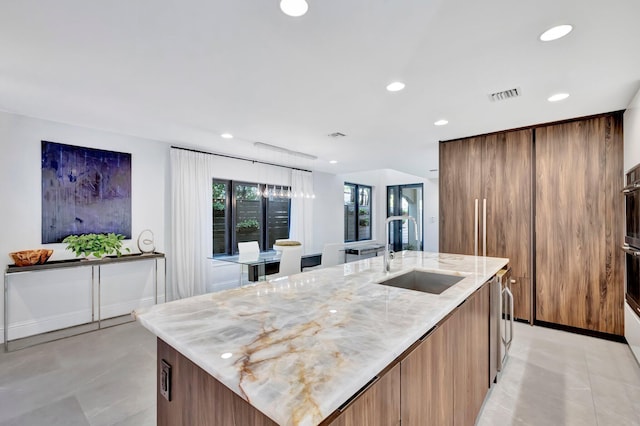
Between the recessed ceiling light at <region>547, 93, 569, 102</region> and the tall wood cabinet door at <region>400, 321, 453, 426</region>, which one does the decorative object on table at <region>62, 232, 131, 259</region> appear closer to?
the tall wood cabinet door at <region>400, 321, 453, 426</region>

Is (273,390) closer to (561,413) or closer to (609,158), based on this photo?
(561,413)

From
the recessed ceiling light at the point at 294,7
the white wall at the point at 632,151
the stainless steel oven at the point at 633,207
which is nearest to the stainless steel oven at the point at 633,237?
the stainless steel oven at the point at 633,207

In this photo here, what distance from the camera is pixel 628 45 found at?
186 cm

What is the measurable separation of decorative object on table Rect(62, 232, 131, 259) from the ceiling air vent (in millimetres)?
4446

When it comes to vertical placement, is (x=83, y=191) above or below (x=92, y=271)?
above

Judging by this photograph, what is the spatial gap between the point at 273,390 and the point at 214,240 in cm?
461

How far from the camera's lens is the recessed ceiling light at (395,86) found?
240 cm

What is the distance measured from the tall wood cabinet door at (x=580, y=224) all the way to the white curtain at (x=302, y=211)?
3.96 meters

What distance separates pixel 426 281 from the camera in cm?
235

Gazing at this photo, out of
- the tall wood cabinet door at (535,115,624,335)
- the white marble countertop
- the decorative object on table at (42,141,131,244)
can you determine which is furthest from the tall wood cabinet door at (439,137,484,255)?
the decorative object on table at (42,141,131,244)

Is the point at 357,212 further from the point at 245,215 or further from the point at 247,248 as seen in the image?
the point at 247,248

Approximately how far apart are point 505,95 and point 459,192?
1.65 metres

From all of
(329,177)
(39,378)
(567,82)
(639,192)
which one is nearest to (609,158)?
(639,192)

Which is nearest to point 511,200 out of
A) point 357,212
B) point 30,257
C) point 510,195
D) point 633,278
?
point 510,195
